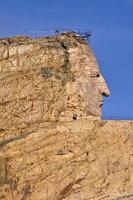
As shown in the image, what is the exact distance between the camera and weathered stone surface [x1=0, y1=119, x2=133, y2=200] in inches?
1916

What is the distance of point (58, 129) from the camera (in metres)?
49.4

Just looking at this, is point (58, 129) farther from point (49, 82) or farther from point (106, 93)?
point (106, 93)

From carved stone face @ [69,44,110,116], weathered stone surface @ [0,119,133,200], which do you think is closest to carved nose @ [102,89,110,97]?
carved stone face @ [69,44,110,116]

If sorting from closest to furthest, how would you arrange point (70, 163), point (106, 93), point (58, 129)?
point (70, 163) < point (58, 129) < point (106, 93)

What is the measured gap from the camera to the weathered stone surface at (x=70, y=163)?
48656mm

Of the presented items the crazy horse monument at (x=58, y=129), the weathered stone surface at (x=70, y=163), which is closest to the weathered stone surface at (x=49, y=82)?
the crazy horse monument at (x=58, y=129)

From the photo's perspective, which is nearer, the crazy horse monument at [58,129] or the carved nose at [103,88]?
the crazy horse monument at [58,129]

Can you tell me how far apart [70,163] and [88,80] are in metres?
5.10

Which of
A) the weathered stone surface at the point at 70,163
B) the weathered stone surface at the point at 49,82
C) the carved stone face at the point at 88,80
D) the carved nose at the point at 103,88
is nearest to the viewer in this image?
the weathered stone surface at the point at 70,163

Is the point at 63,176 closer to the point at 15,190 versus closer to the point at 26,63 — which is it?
the point at 15,190

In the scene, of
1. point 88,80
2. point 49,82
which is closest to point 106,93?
point 88,80

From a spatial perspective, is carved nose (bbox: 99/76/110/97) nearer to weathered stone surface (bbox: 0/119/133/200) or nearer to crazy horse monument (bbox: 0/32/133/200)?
crazy horse monument (bbox: 0/32/133/200)

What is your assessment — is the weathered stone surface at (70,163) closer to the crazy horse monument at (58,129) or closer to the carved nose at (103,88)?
the crazy horse monument at (58,129)

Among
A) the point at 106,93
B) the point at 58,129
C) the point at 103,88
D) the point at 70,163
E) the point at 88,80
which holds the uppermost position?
the point at 88,80
